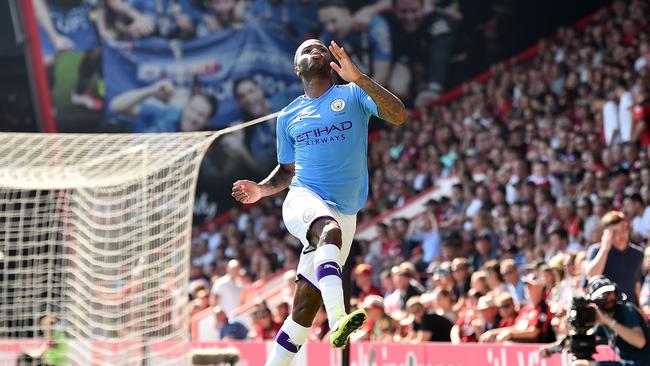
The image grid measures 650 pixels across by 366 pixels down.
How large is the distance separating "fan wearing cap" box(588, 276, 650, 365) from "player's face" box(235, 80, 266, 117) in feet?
51.1

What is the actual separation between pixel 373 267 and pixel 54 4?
927cm

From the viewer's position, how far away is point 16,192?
1764cm

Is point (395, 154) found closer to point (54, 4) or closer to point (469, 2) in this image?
point (469, 2)

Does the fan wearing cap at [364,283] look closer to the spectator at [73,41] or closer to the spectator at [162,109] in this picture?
the spectator at [162,109]

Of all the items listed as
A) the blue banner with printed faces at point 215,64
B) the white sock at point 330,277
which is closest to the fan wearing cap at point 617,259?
the white sock at point 330,277

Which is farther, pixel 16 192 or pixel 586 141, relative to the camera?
pixel 16 192

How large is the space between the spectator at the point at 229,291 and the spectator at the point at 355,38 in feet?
25.6

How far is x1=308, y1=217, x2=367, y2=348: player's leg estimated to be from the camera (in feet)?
21.1

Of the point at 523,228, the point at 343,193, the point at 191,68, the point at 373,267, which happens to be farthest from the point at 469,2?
the point at 343,193

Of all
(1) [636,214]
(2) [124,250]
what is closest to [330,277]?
(2) [124,250]

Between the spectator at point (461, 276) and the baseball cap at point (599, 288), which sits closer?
the baseball cap at point (599, 288)

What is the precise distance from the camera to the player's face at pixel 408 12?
2369cm

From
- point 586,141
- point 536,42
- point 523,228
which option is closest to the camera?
point 523,228

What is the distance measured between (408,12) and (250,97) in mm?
3373
